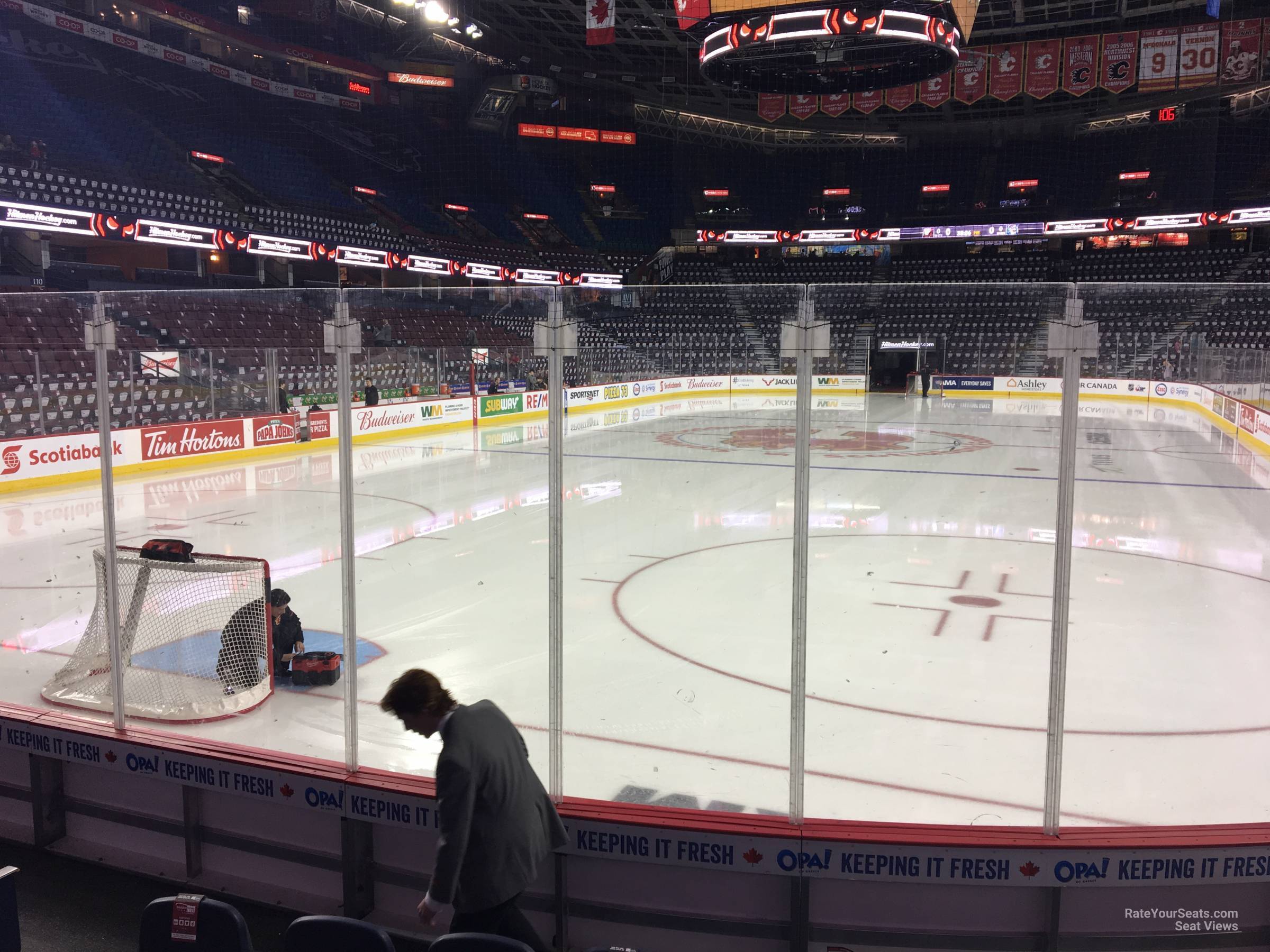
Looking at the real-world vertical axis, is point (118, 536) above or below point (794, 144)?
below

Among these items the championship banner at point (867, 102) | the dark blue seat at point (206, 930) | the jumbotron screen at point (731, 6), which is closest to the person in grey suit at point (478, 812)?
the dark blue seat at point (206, 930)

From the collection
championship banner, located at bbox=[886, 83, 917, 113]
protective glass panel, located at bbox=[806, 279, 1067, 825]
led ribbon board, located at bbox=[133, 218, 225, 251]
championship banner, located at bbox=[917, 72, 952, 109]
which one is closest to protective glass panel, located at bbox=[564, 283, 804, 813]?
protective glass panel, located at bbox=[806, 279, 1067, 825]

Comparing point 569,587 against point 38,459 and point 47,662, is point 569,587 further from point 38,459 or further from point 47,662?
point 38,459

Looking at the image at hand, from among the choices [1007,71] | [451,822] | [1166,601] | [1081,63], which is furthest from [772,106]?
[451,822]

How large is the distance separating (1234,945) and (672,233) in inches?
1847

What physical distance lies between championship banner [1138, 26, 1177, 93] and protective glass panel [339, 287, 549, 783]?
23.9 m

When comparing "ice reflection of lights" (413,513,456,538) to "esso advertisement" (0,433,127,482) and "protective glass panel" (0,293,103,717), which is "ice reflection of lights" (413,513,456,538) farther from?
"esso advertisement" (0,433,127,482)

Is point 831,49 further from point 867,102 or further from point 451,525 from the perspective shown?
point 867,102

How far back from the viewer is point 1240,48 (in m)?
27.8

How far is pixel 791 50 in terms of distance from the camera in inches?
797

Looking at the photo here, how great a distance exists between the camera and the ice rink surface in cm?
497

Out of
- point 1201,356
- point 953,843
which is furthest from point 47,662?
point 1201,356

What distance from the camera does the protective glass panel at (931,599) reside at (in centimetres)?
382

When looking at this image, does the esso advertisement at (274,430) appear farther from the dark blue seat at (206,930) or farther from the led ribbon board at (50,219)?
the dark blue seat at (206,930)
